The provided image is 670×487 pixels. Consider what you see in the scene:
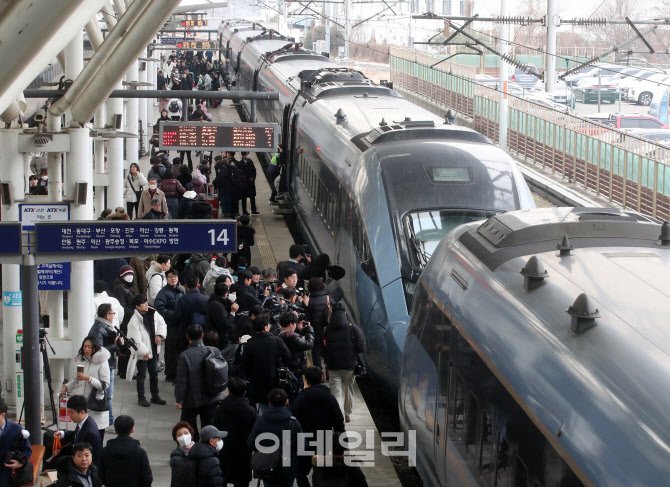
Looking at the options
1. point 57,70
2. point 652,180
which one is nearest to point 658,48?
point 57,70

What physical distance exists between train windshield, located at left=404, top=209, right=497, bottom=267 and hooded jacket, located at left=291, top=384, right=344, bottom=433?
268cm

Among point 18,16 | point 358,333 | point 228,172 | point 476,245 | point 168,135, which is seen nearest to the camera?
point 18,16

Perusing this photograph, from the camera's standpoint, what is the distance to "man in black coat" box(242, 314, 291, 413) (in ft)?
34.0

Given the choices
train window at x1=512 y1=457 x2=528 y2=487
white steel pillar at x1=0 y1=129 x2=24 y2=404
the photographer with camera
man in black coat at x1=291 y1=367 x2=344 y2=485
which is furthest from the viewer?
white steel pillar at x1=0 y1=129 x2=24 y2=404

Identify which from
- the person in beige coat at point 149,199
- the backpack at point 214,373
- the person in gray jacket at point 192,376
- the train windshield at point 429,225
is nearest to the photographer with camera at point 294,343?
the backpack at point 214,373

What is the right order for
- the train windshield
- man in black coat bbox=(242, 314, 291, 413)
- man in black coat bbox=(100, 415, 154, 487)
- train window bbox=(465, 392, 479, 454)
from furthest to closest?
the train windshield → man in black coat bbox=(242, 314, 291, 413) → man in black coat bbox=(100, 415, 154, 487) → train window bbox=(465, 392, 479, 454)

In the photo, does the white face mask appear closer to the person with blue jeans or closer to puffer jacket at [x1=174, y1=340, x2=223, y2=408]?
puffer jacket at [x1=174, y1=340, x2=223, y2=408]

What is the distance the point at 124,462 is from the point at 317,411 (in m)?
1.72

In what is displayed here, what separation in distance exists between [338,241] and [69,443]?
19.1ft

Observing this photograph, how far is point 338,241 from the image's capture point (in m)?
13.7

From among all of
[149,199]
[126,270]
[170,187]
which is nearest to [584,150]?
[170,187]

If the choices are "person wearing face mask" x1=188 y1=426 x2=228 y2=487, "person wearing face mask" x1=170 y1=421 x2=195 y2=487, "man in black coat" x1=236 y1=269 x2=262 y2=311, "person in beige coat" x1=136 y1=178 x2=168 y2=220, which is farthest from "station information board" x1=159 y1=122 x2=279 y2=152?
"person wearing face mask" x1=188 y1=426 x2=228 y2=487

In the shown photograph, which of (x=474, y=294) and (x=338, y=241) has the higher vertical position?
(x=474, y=294)

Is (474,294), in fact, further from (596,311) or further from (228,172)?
(228,172)
